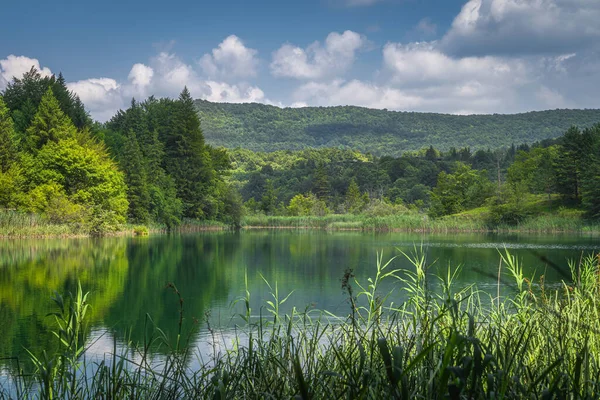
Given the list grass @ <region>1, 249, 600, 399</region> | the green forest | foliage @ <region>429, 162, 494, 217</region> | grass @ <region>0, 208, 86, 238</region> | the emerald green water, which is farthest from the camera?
foliage @ <region>429, 162, 494, 217</region>

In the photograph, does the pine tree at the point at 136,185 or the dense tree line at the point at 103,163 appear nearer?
the dense tree line at the point at 103,163

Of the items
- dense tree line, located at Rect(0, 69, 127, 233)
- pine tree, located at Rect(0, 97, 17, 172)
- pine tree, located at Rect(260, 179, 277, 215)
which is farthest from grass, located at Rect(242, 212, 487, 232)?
pine tree, located at Rect(0, 97, 17, 172)

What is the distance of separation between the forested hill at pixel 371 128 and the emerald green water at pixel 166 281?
10583 centimetres

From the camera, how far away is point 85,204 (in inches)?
1447

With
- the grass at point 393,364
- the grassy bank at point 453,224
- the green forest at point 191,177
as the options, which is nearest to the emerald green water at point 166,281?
the grass at point 393,364

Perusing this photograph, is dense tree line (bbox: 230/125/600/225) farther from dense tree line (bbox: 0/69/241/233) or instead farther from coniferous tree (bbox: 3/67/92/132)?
coniferous tree (bbox: 3/67/92/132)

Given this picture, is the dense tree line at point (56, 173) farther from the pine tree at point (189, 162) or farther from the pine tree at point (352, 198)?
the pine tree at point (352, 198)

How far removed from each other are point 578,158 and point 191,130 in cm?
3374

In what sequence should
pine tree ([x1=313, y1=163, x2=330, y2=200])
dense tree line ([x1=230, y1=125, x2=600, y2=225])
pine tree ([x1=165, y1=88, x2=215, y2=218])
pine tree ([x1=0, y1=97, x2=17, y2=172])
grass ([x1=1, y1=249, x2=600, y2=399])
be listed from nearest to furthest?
grass ([x1=1, y1=249, x2=600, y2=399]) → pine tree ([x1=0, y1=97, x2=17, y2=172]) → dense tree line ([x1=230, y1=125, x2=600, y2=225]) → pine tree ([x1=165, y1=88, x2=215, y2=218]) → pine tree ([x1=313, y1=163, x2=330, y2=200])

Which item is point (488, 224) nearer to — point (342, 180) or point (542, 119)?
point (342, 180)

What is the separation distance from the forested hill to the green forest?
33.8 m

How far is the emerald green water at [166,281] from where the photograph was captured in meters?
10.0

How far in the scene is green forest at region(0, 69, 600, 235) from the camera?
35688 millimetres

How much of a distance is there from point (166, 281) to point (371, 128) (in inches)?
5301
